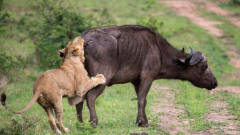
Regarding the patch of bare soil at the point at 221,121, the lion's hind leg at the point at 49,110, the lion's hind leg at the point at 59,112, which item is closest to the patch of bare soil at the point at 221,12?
the patch of bare soil at the point at 221,121

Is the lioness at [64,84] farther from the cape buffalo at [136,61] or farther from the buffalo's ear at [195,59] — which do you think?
the buffalo's ear at [195,59]

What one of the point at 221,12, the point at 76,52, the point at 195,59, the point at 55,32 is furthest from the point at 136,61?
the point at 221,12

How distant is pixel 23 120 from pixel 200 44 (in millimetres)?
13424

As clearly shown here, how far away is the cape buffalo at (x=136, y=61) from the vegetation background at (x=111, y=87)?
0.78 metres

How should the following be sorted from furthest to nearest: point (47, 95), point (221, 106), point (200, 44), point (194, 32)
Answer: point (194, 32) < point (200, 44) < point (221, 106) < point (47, 95)

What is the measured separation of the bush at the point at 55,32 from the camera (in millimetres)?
14711

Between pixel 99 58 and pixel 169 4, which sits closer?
pixel 99 58

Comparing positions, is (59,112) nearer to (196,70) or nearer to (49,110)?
(49,110)

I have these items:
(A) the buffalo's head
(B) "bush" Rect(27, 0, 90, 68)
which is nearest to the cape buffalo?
(A) the buffalo's head

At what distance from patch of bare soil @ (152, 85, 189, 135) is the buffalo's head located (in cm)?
95

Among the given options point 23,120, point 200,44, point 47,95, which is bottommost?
point 200,44

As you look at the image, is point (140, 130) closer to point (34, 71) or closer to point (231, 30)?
point (34, 71)

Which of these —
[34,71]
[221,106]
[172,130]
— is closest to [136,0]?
[34,71]

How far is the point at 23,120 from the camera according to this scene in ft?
26.7
